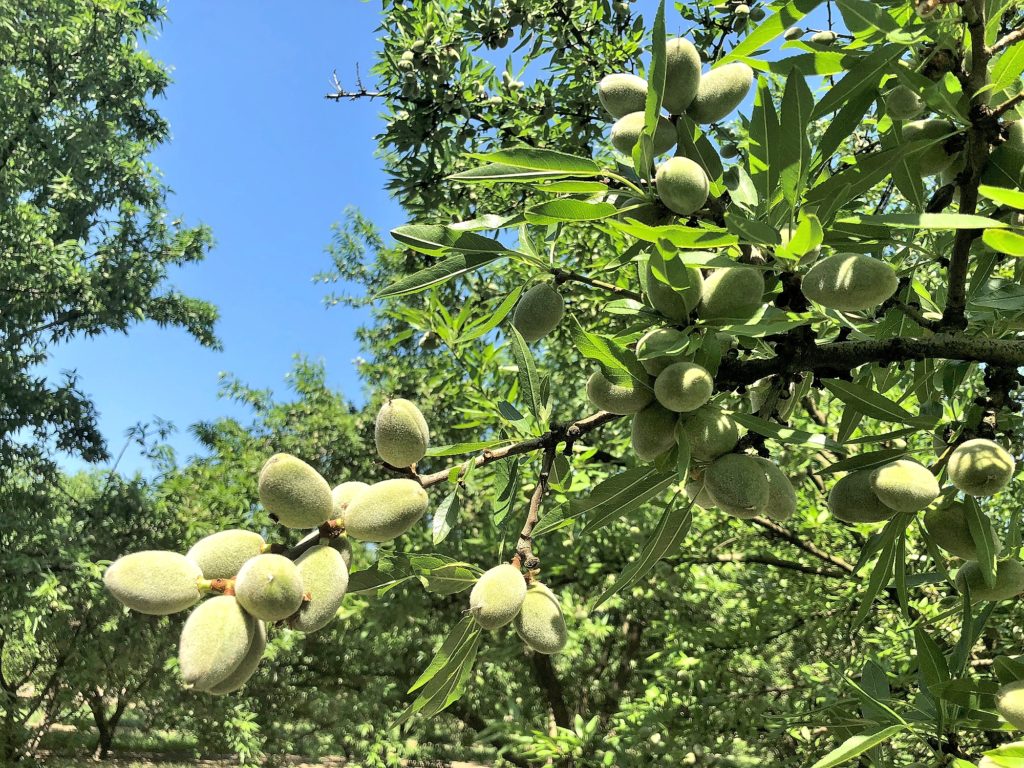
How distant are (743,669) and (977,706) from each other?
305 centimetres

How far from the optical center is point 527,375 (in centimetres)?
123

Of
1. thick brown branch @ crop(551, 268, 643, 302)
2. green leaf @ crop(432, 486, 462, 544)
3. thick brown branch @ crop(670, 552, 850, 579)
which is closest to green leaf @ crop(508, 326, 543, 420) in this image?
thick brown branch @ crop(551, 268, 643, 302)

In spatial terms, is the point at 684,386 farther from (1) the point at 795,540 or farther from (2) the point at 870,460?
(1) the point at 795,540

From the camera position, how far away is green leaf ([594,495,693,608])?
41.3 inches

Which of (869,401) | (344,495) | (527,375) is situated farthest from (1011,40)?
(344,495)

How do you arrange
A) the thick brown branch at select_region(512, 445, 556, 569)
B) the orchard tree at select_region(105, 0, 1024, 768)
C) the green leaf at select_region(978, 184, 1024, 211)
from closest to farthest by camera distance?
1. the green leaf at select_region(978, 184, 1024, 211)
2. the orchard tree at select_region(105, 0, 1024, 768)
3. the thick brown branch at select_region(512, 445, 556, 569)

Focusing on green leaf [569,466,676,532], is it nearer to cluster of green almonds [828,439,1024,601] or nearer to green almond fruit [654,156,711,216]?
cluster of green almonds [828,439,1024,601]

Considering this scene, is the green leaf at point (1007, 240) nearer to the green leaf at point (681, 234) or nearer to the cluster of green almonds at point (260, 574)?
the green leaf at point (681, 234)

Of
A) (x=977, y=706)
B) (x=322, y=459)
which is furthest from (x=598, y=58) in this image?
(x=322, y=459)

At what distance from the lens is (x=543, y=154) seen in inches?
36.8

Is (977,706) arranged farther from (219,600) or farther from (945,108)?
(219,600)

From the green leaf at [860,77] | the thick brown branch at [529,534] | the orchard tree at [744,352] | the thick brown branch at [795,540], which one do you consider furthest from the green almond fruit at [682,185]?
the thick brown branch at [795,540]

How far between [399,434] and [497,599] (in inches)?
10.4

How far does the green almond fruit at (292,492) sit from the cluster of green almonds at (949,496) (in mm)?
765
